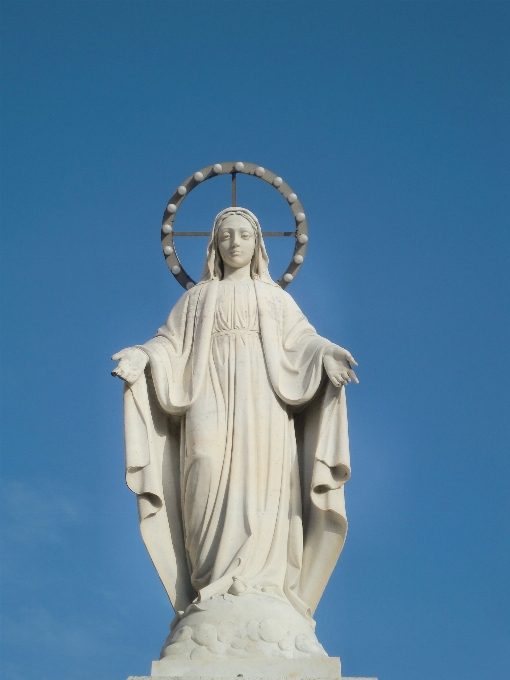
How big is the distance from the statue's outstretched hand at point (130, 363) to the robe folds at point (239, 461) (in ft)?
0.41

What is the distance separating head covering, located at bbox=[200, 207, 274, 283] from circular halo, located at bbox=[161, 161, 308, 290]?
76 centimetres

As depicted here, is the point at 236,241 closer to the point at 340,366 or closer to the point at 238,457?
the point at 340,366

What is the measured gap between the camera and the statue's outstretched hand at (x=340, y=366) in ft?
41.6

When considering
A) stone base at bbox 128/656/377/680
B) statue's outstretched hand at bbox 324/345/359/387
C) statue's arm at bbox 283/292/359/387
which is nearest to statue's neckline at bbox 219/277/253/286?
statue's arm at bbox 283/292/359/387

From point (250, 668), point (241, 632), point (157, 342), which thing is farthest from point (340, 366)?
point (250, 668)

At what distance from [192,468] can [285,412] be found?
3.53 feet

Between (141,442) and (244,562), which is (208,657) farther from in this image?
(141,442)

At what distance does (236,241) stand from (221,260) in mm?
377

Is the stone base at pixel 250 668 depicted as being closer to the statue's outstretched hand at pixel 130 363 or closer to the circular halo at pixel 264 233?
the statue's outstretched hand at pixel 130 363

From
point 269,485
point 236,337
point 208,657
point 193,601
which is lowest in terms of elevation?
point 208,657

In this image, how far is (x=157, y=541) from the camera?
12.8 metres

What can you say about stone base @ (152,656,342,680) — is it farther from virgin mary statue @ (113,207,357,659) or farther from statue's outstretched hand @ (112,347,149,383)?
statue's outstretched hand @ (112,347,149,383)

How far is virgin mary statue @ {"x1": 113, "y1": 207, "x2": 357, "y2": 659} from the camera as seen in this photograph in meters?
12.4

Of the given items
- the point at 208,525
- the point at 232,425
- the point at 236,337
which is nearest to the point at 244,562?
the point at 208,525
